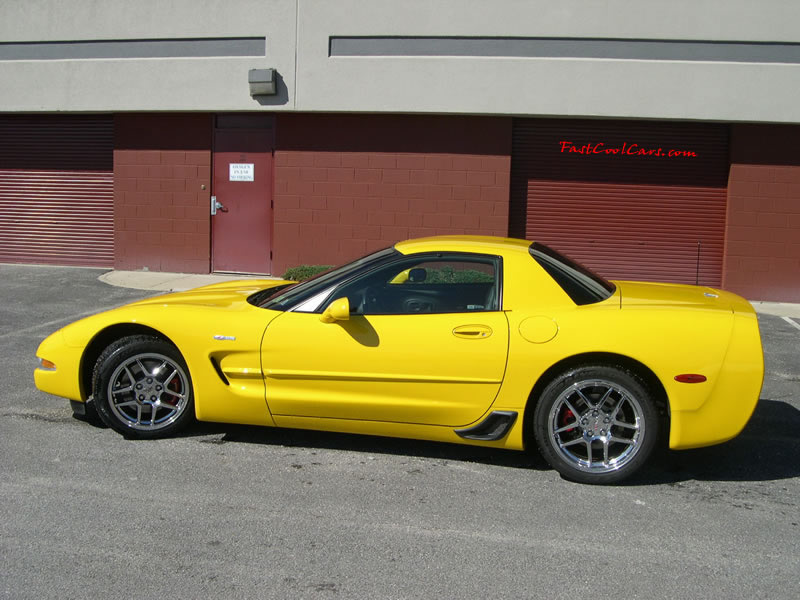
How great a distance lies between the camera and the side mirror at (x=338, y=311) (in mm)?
4934

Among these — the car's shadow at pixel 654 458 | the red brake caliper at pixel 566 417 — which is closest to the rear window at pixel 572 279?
the red brake caliper at pixel 566 417

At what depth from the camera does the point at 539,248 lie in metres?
5.53

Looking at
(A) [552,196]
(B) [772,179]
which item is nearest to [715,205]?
(B) [772,179]

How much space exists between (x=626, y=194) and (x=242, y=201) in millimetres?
6363

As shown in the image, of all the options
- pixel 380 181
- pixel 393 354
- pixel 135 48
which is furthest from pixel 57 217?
pixel 393 354

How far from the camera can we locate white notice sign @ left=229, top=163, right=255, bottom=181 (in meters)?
14.0

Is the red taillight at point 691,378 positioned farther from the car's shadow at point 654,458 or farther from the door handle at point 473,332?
the door handle at point 473,332

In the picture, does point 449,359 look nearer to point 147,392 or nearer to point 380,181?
point 147,392

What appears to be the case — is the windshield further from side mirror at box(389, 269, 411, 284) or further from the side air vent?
the side air vent

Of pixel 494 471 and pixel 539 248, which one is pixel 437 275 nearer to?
pixel 539 248

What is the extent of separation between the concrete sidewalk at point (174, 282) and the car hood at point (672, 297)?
687 cm

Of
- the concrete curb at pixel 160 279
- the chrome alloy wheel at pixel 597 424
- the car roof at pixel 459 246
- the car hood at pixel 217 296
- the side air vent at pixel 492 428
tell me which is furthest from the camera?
the concrete curb at pixel 160 279

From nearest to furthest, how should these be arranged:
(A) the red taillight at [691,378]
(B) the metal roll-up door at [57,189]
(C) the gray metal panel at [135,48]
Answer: (A) the red taillight at [691,378], (C) the gray metal panel at [135,48], (B) the metal roll-up door at [57,189]

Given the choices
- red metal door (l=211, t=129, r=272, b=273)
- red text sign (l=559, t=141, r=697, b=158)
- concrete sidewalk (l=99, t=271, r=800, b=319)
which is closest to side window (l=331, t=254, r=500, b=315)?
concrete sidewalk (l=99, t=271, r=800, b=319)
